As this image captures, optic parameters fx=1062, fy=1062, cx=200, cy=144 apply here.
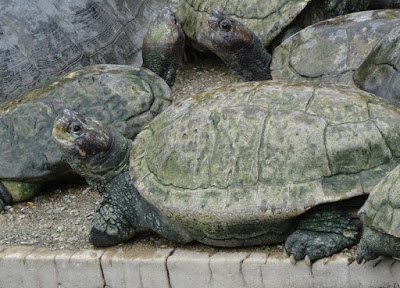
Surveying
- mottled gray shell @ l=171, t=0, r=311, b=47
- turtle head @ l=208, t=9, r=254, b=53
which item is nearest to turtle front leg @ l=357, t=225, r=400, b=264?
turtle head @ l=208, t=9, r=254, b=53

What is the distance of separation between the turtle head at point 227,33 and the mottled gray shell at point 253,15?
357mm

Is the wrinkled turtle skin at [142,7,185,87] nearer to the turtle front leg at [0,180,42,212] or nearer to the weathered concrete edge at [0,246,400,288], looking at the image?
the turtle front leg at [0,180,42,212]

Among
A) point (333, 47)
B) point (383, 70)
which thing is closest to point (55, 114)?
point (333, 47)

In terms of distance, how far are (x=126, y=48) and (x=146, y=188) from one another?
104 inches

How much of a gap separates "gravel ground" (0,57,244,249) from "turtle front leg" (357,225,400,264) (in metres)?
1.27

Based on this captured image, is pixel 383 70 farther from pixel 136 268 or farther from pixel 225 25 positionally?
pixel 136 268

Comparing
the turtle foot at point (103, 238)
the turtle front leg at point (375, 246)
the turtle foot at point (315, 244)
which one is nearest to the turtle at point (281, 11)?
the turtle foot at point (103, 238)

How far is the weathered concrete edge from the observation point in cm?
541

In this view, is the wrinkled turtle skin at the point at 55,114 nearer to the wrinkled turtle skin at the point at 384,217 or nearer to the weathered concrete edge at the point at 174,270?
the weathered concrete edge at the point at 174,270

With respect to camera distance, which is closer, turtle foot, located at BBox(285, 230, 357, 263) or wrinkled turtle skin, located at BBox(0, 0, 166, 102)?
turtle foot, located at BBox(285, 230, 357, 263)

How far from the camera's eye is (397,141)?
5.47 m

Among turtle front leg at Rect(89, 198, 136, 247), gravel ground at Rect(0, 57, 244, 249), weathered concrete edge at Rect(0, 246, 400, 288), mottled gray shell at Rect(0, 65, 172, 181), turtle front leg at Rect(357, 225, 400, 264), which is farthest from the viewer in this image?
mottled gray shell at Rect(0, 65, 172, 181)

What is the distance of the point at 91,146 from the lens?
613 cm

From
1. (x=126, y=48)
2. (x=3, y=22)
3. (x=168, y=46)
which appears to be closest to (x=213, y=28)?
(x=168, y=46)
